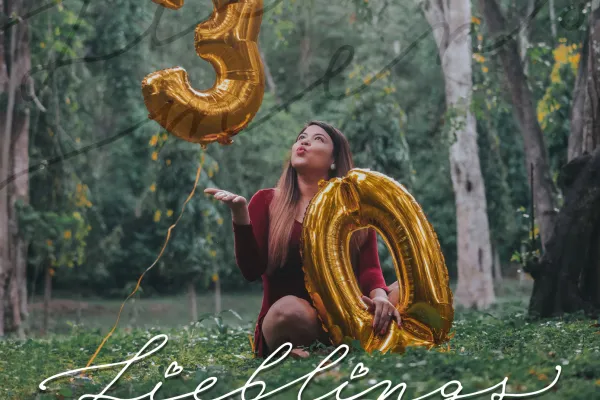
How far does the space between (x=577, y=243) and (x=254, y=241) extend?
3.03 m

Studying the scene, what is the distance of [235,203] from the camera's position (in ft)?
13.5

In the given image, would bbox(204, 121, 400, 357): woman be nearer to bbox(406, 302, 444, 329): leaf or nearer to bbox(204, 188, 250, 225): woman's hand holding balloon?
bbox(204, 188, 250, 225): woman's hand holding balloon

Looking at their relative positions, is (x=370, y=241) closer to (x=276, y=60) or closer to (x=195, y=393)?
(x=195, y=393)

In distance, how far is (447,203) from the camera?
77.8ft

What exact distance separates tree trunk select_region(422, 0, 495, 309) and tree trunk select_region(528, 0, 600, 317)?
17.2 ft

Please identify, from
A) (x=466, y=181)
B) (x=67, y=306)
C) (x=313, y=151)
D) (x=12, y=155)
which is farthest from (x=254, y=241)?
(x=67, y=306)

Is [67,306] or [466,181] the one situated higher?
[466,181]

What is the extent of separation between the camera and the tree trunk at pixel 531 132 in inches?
307

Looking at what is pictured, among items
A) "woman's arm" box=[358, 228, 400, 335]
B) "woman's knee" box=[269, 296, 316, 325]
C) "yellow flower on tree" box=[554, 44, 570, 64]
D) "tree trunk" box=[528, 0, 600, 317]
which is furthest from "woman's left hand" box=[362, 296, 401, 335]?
"yellow flower on tree" box=[554, 44, 570, 64]

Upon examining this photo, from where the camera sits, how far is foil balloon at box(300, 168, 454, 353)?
402 cm

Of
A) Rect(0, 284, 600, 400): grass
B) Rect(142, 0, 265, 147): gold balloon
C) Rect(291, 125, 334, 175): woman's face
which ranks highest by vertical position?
Rect(142, 0, 265, 147): gold balloon

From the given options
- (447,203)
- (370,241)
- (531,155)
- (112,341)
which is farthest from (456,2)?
(447,203)

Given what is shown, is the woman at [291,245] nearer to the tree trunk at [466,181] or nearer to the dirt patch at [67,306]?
the tree trunk at [466,181]

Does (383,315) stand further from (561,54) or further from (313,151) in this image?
(561,54)
